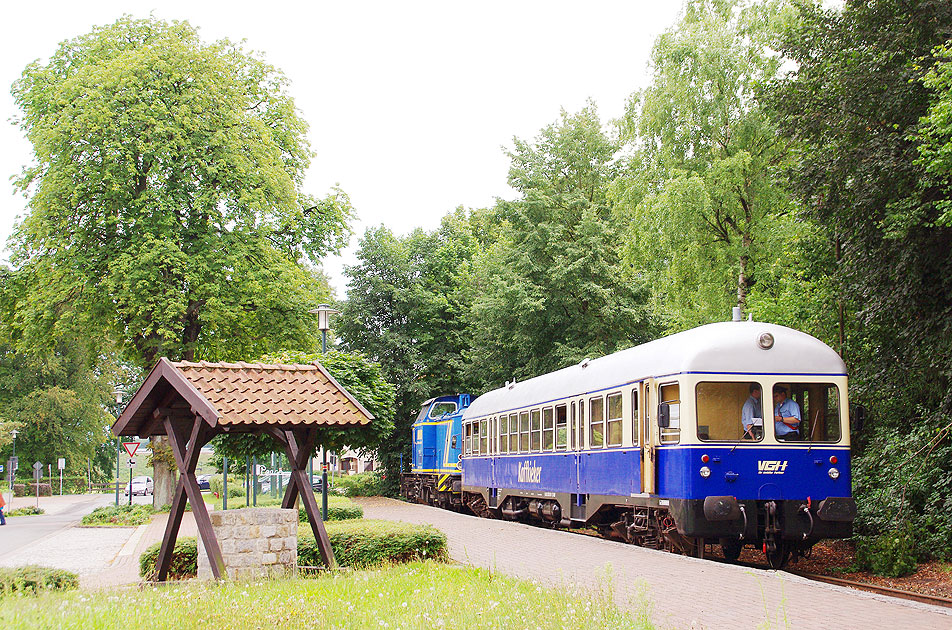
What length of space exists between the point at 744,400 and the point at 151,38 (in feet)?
85.3

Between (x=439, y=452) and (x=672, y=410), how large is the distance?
19.7 m

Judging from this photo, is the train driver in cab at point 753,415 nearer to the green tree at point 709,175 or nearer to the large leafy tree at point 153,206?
the green tree at point 709,175

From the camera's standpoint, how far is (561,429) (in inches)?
736

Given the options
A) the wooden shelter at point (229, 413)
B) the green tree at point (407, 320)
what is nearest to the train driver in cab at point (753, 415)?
the wooden shelter at point (229, 413)

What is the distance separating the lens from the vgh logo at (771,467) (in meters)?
13.0

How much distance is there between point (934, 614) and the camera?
28.8 ft

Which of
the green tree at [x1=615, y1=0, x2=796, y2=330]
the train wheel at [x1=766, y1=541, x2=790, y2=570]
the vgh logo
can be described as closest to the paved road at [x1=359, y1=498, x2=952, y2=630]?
the train wheel at [x1=766, y1=541, x2=790, y2=570]

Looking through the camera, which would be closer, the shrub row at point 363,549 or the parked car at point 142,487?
the shrub row at point 363,549

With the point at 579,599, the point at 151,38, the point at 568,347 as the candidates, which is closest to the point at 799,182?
the point at 579,599

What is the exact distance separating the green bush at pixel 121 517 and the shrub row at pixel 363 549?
59.7 ft

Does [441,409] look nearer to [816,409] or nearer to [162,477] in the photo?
[162,477]

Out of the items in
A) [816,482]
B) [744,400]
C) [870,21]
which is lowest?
[816,482]

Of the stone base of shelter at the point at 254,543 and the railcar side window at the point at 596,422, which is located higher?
the railcar side window at the point at 596,422

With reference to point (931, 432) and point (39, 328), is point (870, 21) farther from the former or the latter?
point (39, 328)
